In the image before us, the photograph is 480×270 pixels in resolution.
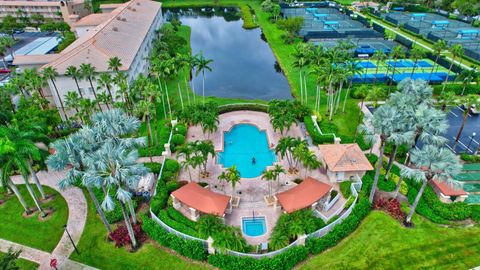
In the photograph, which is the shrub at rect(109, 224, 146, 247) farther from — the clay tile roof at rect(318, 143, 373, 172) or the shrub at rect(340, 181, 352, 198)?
the clay tile roof at rect(318, 143, 373, 172)

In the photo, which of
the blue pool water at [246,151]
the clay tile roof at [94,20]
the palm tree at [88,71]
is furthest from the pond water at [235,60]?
the clay tile roof at [94,20]

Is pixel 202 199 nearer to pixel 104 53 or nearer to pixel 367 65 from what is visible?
pixel 104 53

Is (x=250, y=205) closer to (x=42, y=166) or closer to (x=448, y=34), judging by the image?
(x=42, y=166)

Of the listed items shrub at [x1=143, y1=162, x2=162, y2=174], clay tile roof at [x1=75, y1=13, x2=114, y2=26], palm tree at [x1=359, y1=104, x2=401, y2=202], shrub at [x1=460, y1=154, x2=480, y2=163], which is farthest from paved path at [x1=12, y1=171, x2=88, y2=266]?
clay tile roof at [x1=75, y1=13, x2=114, y2=26]

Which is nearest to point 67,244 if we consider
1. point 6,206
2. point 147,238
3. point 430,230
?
point 147,238

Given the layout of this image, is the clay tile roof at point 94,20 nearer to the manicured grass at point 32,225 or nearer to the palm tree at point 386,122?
the manicured grass at point 32,225
